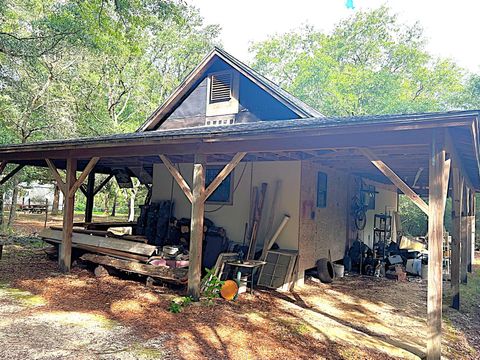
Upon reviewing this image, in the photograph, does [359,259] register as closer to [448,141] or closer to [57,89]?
[448,141]

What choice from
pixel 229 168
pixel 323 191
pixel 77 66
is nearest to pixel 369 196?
pixel 323 191

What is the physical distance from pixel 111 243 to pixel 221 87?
16.8ft

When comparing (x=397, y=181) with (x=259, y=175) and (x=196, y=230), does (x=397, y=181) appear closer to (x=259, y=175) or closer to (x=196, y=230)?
(x=196, y=230)

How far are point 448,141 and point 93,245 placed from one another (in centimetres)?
701

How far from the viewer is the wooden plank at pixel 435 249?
158 inches

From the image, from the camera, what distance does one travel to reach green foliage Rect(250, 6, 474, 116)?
26.2 meters

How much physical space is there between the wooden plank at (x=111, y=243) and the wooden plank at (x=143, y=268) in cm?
24

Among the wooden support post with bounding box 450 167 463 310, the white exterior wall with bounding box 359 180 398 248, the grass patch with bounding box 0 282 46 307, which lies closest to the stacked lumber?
the grass patch with bounding box 0 282 46 307

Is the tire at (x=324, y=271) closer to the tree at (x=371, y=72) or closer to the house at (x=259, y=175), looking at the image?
the house at (x=259, y=175)

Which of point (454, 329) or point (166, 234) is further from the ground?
point (166, 234)

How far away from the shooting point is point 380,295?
288 inches

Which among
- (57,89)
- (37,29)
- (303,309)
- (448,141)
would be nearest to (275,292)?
(303,309)

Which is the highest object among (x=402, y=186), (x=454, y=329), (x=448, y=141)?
(x=448, y=141)

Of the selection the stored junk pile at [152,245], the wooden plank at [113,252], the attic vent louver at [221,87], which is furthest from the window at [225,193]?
the attic vent louver at [221,87]
